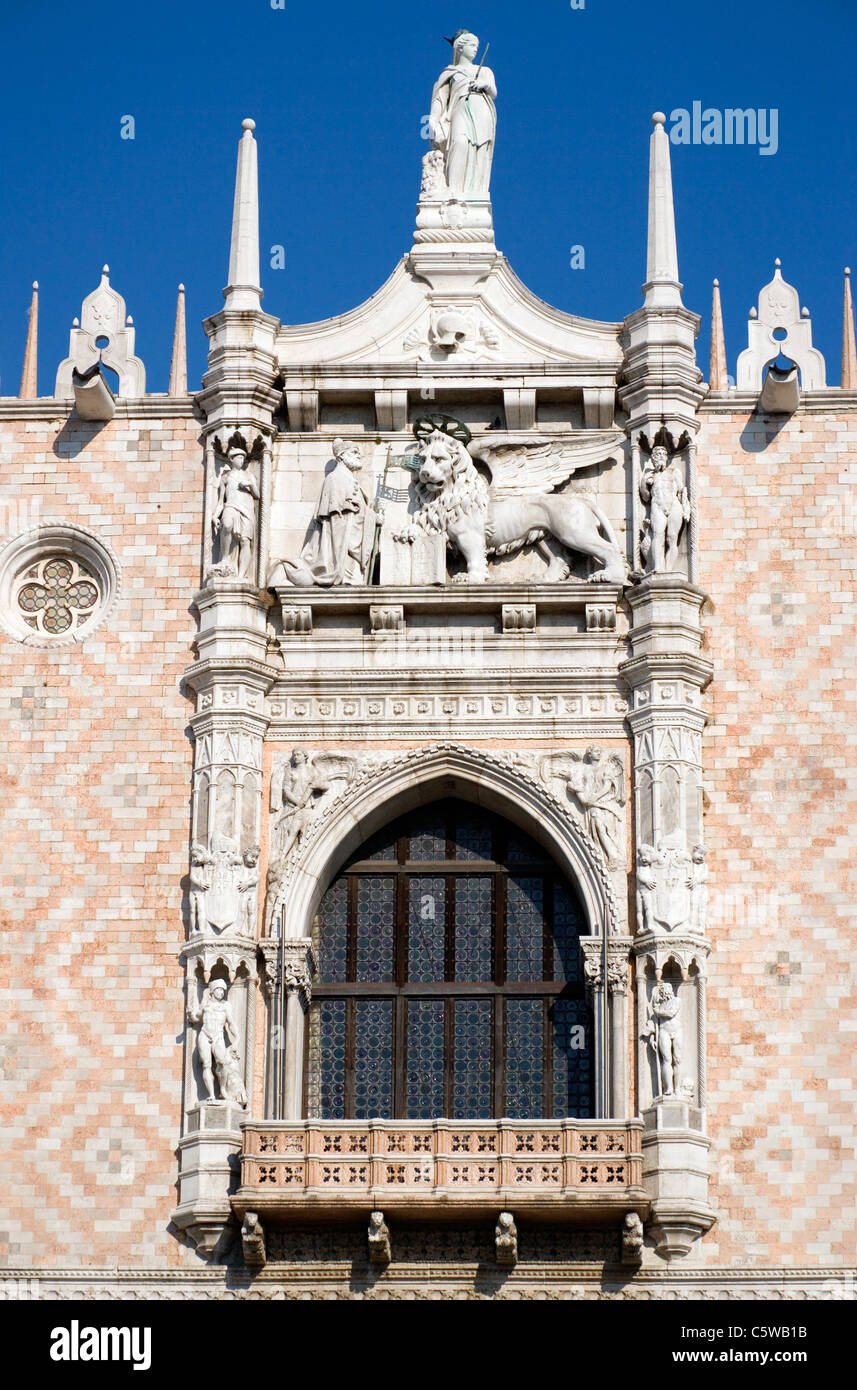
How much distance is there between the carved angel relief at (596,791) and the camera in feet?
104

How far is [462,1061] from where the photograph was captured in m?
31.5

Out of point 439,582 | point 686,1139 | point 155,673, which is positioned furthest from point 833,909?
point 155,673

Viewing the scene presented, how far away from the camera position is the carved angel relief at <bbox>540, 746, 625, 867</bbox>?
1246 inches

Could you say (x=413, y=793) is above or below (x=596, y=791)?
above

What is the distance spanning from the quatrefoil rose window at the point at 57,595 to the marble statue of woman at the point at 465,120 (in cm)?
619

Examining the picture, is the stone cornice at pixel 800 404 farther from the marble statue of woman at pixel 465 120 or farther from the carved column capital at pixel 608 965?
the carved column capital at pixel 608 965

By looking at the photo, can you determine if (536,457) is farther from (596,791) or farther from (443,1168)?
(443,1168)

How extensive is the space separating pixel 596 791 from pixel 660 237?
21.3 feet

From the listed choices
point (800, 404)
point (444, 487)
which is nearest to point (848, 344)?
point (800, 404)

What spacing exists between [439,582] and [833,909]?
550 centimetres

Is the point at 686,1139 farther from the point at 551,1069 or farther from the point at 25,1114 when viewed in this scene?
the point at 25,1114

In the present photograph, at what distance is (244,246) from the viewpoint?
34188mm

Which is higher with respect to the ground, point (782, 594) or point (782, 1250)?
point (782, 594)
